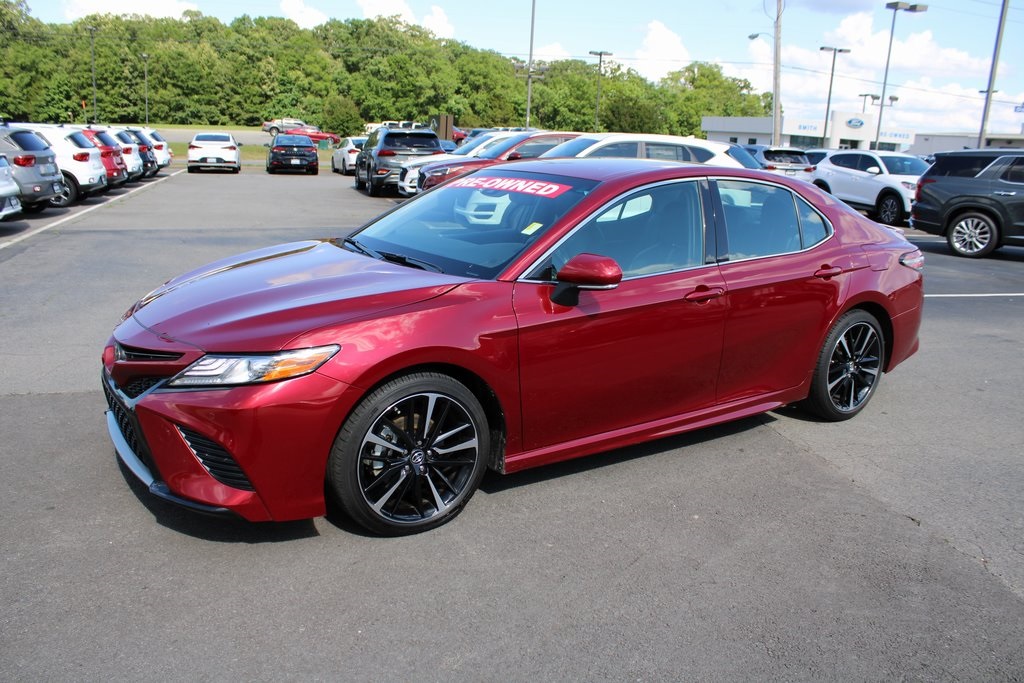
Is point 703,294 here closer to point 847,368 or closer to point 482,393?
point 482,393

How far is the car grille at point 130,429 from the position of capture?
11.0 feet

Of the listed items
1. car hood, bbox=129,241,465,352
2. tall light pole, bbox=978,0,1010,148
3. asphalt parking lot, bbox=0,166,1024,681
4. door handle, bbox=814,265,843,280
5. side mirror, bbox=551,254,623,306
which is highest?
tall light pole, bbox=978,0,1010,148

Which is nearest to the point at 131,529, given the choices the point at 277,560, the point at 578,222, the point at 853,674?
the point at 277,560

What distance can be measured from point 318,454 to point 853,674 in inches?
84.3

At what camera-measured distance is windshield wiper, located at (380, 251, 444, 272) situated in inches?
160

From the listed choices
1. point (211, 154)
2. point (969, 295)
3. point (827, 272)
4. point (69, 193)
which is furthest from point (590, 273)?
point (211, 154)

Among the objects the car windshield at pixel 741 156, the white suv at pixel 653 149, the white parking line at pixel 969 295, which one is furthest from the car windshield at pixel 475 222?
the car windshield at pixel 741 156

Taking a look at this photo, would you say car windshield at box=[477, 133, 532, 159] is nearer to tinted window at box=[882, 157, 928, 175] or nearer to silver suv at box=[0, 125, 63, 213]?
silver suv at box=[0, 125, 63, 213]

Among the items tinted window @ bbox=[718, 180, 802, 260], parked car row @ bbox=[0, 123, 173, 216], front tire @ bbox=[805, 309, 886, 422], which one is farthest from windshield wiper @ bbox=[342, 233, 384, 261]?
parked car row @ bbox=[0, 123, 173, 216]

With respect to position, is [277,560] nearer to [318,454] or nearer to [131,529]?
[318,454]

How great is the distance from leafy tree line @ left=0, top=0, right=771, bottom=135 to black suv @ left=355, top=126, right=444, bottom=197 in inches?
2527

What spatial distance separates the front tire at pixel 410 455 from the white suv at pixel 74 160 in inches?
628

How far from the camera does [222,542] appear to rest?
352 cm

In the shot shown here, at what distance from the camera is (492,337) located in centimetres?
364
